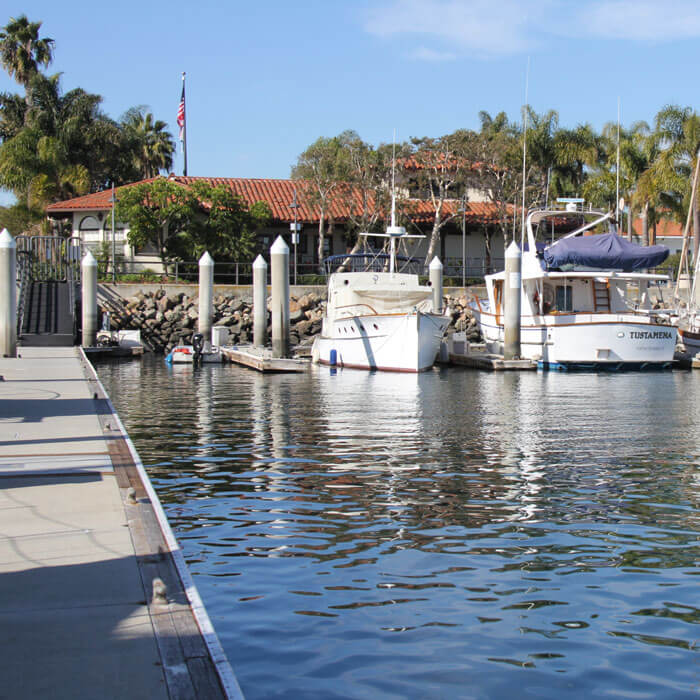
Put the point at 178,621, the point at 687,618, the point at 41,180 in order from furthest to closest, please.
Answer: the point at 41,180 → the point at 687,618 → the point at 178,621

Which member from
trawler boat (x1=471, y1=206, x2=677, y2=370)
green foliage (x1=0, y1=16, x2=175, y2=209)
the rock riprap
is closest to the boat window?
trawler boat (x1=471, y1=206, x2=677, y2=370)

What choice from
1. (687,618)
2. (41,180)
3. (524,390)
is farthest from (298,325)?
(687,618)

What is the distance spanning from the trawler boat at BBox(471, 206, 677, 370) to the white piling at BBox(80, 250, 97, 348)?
50.5 ft

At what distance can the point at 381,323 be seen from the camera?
30.3 m

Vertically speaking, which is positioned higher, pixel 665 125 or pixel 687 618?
pixel 665 125

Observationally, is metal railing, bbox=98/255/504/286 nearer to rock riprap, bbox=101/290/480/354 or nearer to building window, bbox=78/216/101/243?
rock riprap, bbox=101/290/480/354

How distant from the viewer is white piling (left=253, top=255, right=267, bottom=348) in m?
34.3

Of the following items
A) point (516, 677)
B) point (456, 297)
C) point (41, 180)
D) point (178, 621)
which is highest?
point (41, 180)

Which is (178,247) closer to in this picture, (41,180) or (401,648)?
(41,180)

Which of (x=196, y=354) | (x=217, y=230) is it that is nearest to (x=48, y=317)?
(x=196, y=354)

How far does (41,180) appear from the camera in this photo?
52.1 m

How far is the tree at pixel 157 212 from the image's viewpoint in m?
45.2

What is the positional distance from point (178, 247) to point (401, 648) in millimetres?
43175

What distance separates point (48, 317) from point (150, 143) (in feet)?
104
